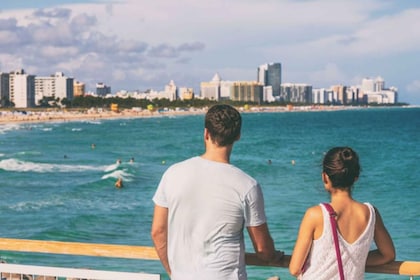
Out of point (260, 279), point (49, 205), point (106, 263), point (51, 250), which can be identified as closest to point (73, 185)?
point (49, 205)

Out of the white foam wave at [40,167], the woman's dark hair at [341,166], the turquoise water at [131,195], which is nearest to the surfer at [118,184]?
the turquoise water at [131,195]

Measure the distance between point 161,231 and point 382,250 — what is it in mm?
1097

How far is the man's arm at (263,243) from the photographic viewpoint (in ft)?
11.3

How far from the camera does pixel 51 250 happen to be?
4.45 metres

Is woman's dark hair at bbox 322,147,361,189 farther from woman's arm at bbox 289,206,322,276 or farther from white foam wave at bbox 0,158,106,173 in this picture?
white foam wave at bbox 0,158,106,173

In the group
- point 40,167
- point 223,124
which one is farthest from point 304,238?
point 40,167

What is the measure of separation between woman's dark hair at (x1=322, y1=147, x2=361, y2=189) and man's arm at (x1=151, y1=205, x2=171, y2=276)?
31.9 inches

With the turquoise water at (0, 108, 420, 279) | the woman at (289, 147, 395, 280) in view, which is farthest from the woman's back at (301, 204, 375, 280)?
the turquoise water at (0, 108, 420, 279)

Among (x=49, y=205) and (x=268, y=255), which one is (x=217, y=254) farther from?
(x=49, y=205)

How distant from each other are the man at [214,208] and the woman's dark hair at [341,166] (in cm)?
34

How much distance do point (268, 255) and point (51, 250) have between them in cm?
148

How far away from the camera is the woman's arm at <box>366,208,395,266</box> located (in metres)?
3.54

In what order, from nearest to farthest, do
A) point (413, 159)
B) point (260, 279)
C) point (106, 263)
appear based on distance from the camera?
point (260, 279) → point (106, 263) → point (413, 159)

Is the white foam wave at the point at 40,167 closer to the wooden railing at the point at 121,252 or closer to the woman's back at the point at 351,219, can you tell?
the wooden railing at the point at 121,252
